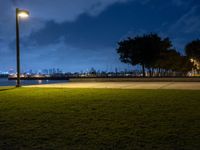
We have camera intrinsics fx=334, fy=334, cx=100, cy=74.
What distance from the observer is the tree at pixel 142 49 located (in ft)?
136

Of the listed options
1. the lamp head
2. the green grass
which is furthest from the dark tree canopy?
the green grass

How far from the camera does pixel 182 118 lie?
306 inches

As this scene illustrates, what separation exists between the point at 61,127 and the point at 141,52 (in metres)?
34.9

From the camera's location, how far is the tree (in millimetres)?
41463

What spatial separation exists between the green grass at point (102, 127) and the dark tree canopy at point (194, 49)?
51.2 metres

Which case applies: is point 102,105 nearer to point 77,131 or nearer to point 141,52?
point 77,131

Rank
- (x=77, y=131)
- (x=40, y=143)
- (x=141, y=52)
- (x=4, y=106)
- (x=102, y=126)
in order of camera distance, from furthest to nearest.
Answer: (x=141, y=52)
(x=4, y=106)
(x=102, y=126)
(x=77, y=131)
(x=40, y=143)

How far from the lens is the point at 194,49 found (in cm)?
5978

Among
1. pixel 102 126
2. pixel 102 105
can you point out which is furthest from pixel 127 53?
pixel 102 126

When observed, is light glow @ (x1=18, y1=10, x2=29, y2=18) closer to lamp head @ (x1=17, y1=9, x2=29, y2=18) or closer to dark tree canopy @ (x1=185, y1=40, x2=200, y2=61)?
lamp head @ (x1=17, y1=9, x2=29, y2=18)

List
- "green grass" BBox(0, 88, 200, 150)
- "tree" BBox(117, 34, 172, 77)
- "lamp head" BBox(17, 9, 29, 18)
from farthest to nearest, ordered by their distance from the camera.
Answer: "tree" BBox(117, 34, 172, 77) → "lamp head" BBox(17, 9, 29, 18) → "green grass" BBox(0, 88, 200, 150)

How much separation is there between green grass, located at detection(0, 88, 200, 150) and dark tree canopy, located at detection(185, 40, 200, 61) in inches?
2017

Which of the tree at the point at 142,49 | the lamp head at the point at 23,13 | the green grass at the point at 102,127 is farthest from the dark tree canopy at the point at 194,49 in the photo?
the green grass at the point at 102,127

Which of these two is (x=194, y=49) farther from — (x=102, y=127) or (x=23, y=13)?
(x=102, y=127)
